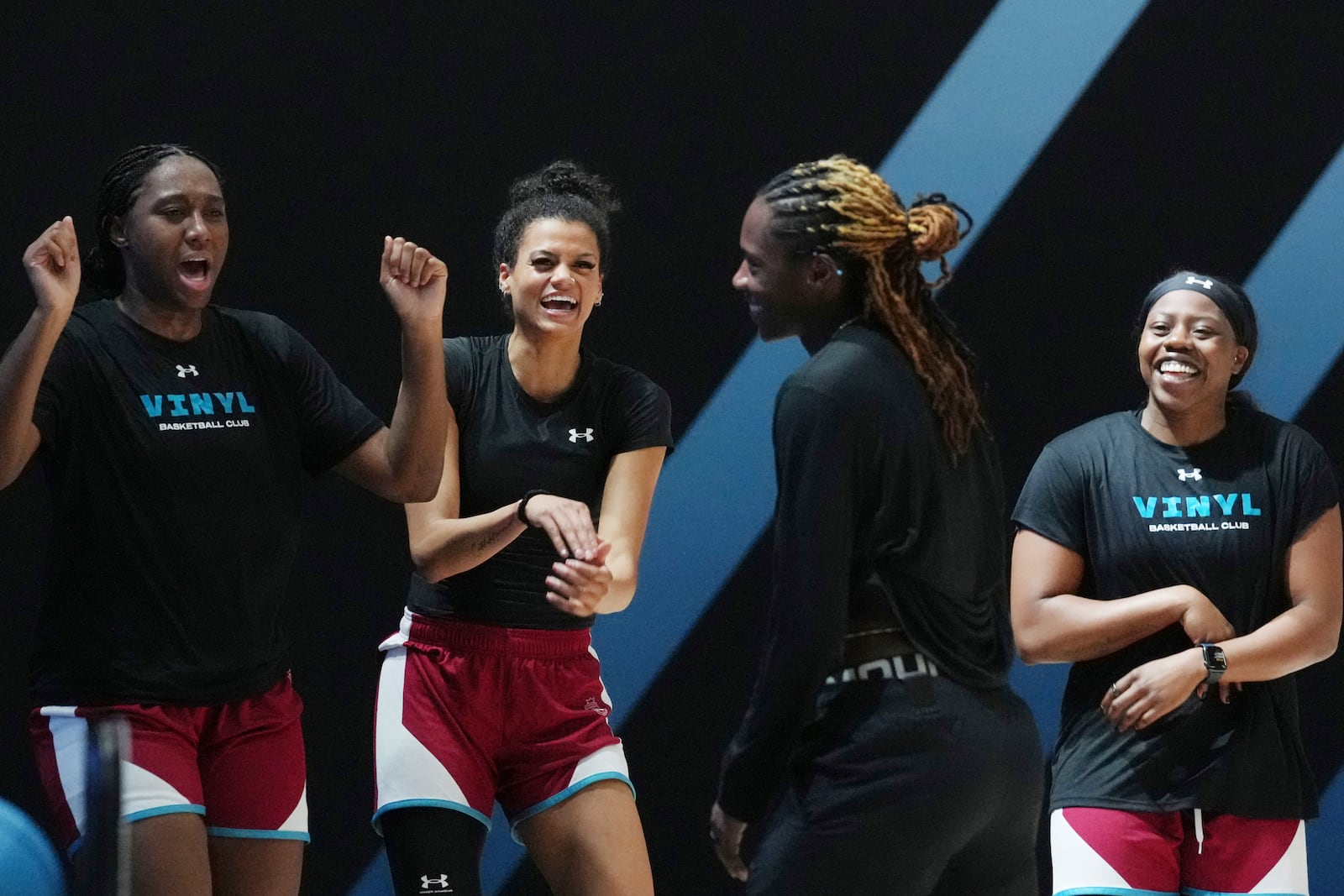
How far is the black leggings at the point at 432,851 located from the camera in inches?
127

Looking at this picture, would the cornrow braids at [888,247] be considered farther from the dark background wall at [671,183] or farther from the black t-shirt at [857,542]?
the dark background wall at [671,183]

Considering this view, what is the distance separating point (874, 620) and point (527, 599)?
49.0 inches

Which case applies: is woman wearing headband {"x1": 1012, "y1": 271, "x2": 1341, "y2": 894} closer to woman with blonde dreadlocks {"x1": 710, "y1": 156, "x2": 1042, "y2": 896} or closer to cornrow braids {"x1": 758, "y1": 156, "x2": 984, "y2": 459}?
woman with blonde dreadlocks {"x1": 710, "y1": 156, "x2": 1042, "y2": 896}

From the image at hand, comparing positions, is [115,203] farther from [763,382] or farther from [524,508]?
[763,382]

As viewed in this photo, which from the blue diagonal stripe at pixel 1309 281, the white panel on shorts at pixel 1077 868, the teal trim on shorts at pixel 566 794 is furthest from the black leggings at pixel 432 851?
the blue diagonal stripe at pixel 1309 281

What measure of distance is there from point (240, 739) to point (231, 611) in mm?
238

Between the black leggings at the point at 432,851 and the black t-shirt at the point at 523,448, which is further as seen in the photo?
the black t-shirt at the point at 523,448

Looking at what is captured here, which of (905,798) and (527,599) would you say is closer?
(905,798)

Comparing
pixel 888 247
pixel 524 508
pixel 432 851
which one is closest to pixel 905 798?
pixel 888 247

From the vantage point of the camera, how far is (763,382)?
4.63 meters

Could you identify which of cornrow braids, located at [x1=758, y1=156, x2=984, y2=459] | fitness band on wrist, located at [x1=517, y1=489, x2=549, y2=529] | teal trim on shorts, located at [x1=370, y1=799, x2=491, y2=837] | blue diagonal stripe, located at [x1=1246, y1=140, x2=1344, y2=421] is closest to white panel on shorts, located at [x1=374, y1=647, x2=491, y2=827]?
teal trim on shorts, located at [x1=370, y1=799, x2=491, y2=837]

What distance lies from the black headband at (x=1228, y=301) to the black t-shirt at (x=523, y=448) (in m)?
1.10

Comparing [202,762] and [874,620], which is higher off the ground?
[874,620]

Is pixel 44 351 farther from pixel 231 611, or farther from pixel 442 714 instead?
pixel 442 714
